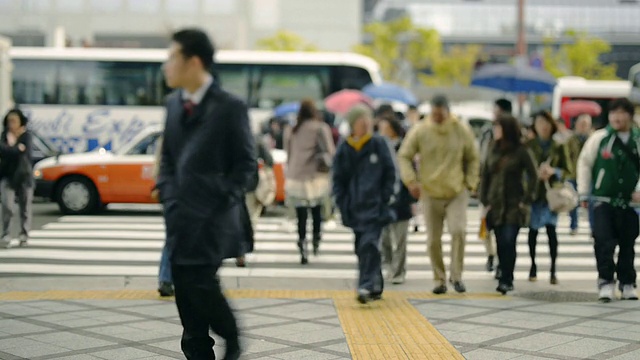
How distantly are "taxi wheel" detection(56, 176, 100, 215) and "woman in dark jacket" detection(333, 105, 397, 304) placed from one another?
9.19 meters

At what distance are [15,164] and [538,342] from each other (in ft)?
24.7

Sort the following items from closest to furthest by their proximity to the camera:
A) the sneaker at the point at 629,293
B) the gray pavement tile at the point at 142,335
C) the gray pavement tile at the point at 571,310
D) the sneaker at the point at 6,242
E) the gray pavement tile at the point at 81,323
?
the gray pavement tile at the point at 142,335, the gray pavement tile at the point at 81,323, the gray pavement tile at the point at 571,310, the sneaker at the point at 629,293, the sneaker at the point at 6,242

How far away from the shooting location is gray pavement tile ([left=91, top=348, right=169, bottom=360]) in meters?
5.68

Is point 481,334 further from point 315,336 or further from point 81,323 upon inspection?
point 81,323

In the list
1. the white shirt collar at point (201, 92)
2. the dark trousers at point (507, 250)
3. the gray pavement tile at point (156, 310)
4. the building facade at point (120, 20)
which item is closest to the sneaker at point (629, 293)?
the dark trousers at point (507, 250)

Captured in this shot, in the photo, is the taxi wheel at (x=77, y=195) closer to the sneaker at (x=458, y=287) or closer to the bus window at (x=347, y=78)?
the bus window at (x=347, y=78)

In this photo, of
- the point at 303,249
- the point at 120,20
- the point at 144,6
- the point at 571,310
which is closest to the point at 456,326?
the point at 571,310

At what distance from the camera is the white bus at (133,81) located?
23469 millimetres

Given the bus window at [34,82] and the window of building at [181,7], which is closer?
the bus window at [34,82]

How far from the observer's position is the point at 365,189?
8.05 m

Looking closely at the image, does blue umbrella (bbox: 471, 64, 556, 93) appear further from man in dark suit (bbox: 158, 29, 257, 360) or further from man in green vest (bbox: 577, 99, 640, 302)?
man in dark suit (bbox: 158, 29, 257, 360)

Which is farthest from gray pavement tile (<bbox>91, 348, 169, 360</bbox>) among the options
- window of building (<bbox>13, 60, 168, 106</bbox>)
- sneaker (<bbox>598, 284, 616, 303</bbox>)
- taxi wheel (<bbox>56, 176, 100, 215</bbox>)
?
window of building (<bbox>13, 60, 168, 106</bbox>)

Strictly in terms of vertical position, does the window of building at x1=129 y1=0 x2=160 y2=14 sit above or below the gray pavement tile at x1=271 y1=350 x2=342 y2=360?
above

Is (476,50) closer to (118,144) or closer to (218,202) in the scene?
(118,144)
